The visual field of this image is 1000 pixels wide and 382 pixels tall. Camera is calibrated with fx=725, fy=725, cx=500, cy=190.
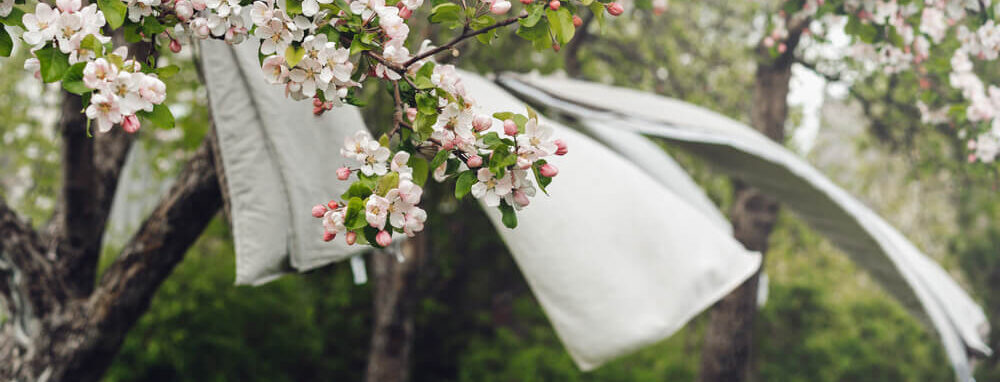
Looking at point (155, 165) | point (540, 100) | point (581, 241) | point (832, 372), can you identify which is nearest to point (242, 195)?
point (581, 241)

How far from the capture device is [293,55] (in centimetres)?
114

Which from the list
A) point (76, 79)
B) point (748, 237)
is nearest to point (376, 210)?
point (76, 79)

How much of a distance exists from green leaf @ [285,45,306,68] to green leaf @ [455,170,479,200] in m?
0.31

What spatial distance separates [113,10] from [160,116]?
0.58 feet

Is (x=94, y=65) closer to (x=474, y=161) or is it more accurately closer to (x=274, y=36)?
(x=274, y=36)

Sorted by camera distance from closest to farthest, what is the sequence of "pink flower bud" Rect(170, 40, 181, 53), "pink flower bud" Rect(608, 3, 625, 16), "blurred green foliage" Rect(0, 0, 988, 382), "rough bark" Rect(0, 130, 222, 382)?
1. "pink flower bud" Rect(608, 3, 625, 16)
2. "pink flower bud" Rect(170, 40, 181, 53)
3. "rough bark" Rect(0, 130, 222, 382)
4. "blurred green foliage" Rect(0, 0, 988, 382)

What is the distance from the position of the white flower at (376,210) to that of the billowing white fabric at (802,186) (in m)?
1.86

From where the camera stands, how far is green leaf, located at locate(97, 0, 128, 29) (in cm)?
110

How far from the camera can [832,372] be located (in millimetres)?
6441

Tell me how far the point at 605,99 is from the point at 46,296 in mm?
2269

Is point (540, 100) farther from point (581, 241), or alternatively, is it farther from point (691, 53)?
point (691, 53)

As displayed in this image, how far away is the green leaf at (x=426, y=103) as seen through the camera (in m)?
1.17

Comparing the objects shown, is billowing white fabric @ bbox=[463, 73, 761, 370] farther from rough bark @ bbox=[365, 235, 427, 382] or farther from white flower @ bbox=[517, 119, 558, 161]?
rough bark @ bbox=[365, 235, 427, 382]

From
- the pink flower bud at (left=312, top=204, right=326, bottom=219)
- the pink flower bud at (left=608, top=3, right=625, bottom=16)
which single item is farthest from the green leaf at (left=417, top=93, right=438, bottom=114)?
the pink flower bud at (left=608, top=3, right=625, bottom=16)
